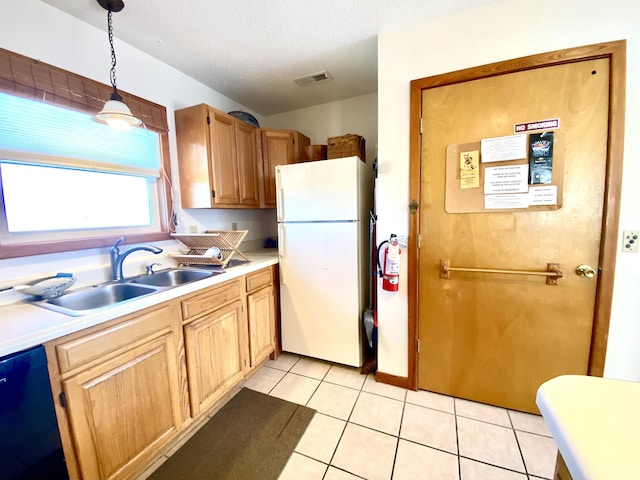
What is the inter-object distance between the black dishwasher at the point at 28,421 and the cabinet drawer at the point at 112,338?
0.23ft

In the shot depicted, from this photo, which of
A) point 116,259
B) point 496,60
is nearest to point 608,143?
point 496,60

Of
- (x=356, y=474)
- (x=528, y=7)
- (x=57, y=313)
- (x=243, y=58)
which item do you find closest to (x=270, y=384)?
(x=356, y=474)

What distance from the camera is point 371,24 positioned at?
65.1 inches

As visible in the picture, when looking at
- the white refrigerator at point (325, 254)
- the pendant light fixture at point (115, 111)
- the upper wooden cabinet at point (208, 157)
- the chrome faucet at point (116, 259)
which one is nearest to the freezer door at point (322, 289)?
the white refrigerator at point (325, 254)

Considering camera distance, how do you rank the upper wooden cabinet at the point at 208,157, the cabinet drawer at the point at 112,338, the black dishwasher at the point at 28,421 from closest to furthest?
the black dishwasher at the point at 28,421 → the cabinet drawer at the point at 112,338 → the upper wooden cabinet at the point at 208,157

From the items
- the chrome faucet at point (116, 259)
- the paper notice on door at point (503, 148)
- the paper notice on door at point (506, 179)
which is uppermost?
the paper notice on door at point (503, 148)

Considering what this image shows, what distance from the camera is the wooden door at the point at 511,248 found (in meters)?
1.40

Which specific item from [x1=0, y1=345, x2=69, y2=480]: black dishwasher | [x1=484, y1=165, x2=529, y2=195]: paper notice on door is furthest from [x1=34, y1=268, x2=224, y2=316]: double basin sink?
[x1=484, y1=165, x2=529, y2=195]: paper notice on door

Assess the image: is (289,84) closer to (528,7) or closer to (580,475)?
(528,7)

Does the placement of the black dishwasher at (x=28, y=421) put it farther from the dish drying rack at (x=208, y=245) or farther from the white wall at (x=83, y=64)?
the dish drying rack at (x=208, y=245)

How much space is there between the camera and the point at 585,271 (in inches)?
56.5

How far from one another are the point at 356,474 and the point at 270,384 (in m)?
0.90

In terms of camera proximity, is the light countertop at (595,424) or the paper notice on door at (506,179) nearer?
the light countertop at (595,424)

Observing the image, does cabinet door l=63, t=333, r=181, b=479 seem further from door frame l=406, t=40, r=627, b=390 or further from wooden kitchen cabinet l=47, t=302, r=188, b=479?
door frame l=406, t=40, r=627, b=390
